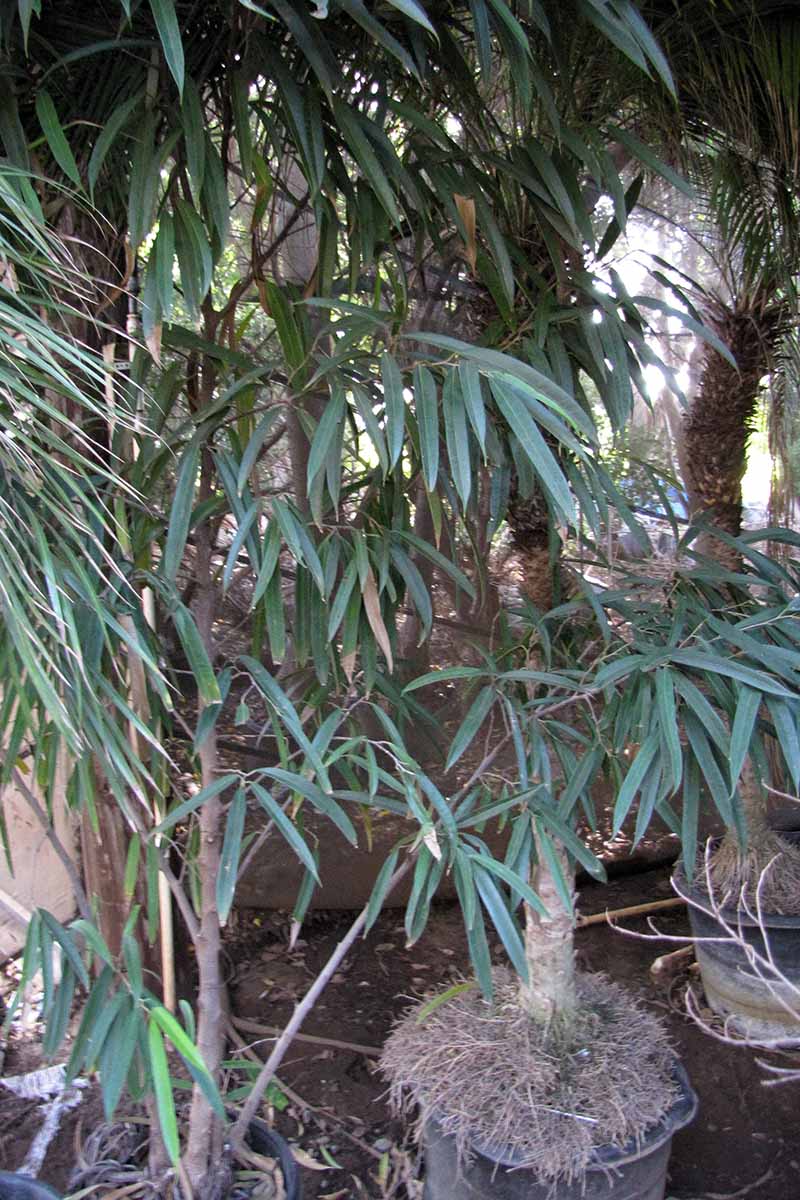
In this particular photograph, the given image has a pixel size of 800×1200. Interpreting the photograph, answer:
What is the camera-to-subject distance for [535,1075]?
1413mm

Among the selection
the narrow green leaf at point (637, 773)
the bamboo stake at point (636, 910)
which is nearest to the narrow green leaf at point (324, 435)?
the narrow green leaf at point (637, 773)

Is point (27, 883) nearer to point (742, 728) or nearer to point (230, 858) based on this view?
point (230, 858)

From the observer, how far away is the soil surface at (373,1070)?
160 cm

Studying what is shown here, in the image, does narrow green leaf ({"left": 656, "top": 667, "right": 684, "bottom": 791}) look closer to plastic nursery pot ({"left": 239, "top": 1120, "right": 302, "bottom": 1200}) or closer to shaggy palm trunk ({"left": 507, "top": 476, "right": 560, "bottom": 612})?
shaggy palm trunk ({"left": 507, "top": 476, "right": 560, "bottom": 612})

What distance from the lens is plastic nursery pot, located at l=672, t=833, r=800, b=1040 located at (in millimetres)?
1967

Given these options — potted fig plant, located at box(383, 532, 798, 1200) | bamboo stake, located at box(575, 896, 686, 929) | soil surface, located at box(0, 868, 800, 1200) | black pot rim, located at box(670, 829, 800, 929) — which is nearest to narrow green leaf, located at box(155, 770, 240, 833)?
potted fig plant, located at box(383, 532, 798, 1200)

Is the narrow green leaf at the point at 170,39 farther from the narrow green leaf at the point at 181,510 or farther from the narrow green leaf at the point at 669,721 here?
the narrow green leaf at the point at 669,721

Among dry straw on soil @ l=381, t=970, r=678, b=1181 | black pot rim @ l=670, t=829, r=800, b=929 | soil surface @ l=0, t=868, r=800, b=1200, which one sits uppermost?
black pot rim @ l=670, t=829, r=800, b=929

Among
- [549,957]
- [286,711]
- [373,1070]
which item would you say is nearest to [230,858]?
[286,711]

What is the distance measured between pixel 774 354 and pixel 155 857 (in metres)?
1.51

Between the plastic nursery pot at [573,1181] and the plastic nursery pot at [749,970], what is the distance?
1.89ft

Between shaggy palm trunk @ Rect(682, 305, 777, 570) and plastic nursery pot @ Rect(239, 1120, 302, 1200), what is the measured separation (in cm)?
127

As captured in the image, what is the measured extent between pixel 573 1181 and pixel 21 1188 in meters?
0.73

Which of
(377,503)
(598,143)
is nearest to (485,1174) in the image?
(377,503)
